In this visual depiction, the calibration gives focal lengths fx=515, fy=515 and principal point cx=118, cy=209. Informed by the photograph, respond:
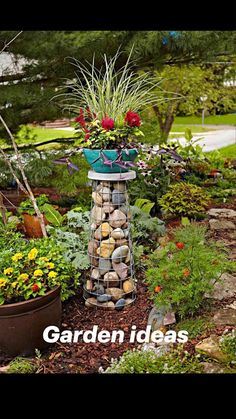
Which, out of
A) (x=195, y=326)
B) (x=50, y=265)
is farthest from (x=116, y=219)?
(x=195, y=326)

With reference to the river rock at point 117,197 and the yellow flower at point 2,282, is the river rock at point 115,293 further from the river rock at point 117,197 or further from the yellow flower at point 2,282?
the yellow flower at point 2,282

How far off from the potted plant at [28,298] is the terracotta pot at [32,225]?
4.39 ft

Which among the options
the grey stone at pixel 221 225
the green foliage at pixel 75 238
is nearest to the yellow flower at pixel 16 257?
the green foliage at pixel 75 238

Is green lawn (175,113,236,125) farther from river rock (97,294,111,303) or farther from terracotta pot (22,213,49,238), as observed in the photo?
river rock (97,294,111,303)

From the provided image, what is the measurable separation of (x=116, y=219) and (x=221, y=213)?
7.16 feet

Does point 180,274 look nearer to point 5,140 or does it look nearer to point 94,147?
point 94,147

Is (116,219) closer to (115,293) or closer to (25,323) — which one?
(115,293)

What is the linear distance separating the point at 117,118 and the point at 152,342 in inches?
51.1

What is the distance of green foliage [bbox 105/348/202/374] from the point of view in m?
2.46

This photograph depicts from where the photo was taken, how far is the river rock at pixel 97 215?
3.04 metres

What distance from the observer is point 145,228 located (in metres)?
4.05

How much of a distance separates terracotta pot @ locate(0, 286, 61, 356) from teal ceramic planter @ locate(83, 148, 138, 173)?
0.75 m

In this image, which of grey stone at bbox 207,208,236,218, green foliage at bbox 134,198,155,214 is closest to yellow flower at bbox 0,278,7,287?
green foliage at bbox 134,198,155,214

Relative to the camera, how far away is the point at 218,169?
22.9ft
